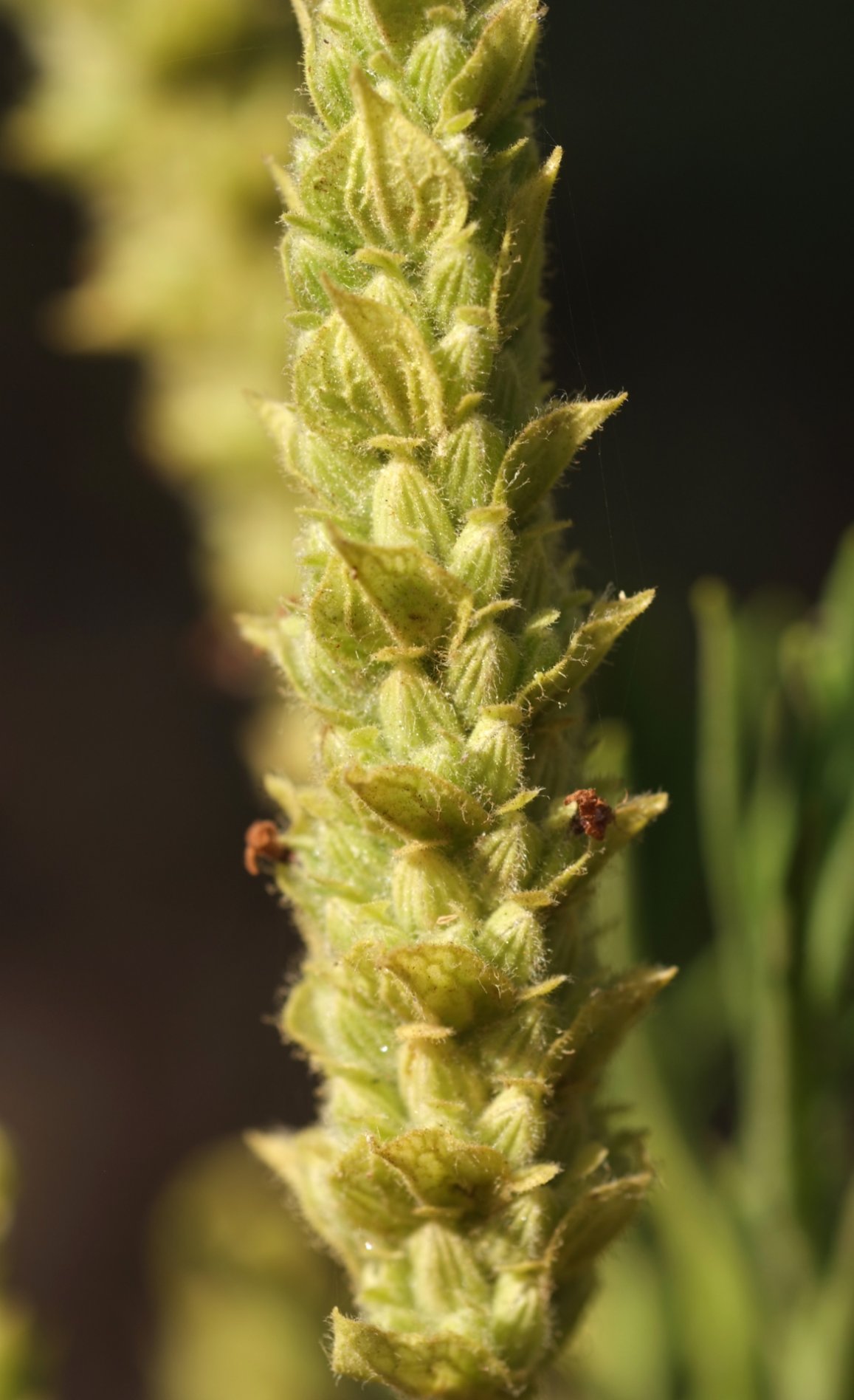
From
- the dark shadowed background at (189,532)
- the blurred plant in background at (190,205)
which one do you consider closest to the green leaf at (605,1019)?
the blurred plant in background at (190,205)

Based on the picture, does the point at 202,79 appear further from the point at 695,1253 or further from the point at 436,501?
the point at 695,1253

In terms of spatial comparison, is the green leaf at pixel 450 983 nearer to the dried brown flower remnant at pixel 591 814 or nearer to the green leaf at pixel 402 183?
the dried brown flower remnant at pixel 591 814

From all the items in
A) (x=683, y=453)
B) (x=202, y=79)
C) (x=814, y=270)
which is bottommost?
(x=202, y=79)

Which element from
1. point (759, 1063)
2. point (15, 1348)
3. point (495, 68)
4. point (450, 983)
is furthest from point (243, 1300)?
point (495, 68)

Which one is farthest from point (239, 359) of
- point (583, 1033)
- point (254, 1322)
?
point (254, 1322)

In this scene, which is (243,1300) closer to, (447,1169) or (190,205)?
(447,1169)

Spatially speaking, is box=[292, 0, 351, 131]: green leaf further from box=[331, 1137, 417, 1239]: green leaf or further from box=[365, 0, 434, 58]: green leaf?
box=[331, 1137, 417, 1239]: green leaf
